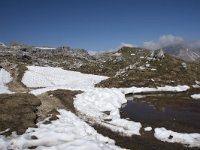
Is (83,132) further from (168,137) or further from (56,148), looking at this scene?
(168,137)

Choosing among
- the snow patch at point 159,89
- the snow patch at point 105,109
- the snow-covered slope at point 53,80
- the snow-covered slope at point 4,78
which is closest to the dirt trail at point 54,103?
the snow patch at point 105,109

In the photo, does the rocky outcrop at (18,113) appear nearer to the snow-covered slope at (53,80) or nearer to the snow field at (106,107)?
the snow field at (106,107)

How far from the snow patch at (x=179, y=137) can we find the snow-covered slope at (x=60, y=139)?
5.69 meters

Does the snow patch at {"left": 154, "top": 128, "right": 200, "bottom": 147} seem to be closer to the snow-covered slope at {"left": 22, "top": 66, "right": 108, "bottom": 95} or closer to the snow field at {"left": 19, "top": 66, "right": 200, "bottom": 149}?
the snow field at {"left": 19, "top": 66, "right": 200, "bottom": 149}

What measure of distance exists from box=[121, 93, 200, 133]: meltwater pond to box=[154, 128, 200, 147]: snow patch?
1.83 meters

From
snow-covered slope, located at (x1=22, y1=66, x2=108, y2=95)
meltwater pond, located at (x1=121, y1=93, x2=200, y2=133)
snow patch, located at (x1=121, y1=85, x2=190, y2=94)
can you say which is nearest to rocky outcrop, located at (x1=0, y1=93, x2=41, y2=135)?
meltwater pond, located at (x1=121, y1=93, x2=200, y2=133)

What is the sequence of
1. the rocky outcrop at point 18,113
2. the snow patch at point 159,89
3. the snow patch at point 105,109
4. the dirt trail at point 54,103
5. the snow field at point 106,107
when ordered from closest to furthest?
1. the snow field at point 106,107
2. the rocky outcrop at point 18,113
3. the snow patch at point 105,109
4. the dirt trail at point 54,103
5. the snow patch at point 159,89

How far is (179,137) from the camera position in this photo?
2856cm

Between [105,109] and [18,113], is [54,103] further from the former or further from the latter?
[18,113]

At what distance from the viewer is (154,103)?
49062mm

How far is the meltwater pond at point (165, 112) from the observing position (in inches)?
1325

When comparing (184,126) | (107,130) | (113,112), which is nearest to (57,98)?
(113,112)

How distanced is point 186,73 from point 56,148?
6404cm

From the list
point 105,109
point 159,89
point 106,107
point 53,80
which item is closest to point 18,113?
point 105,109
